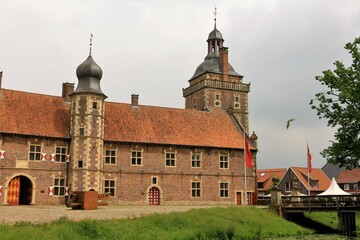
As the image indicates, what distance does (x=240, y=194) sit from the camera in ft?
120

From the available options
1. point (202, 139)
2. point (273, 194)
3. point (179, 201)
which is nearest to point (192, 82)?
point (202, 139)

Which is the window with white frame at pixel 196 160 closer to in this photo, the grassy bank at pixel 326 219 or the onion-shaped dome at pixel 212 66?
the grassy bank at pixel 326 219

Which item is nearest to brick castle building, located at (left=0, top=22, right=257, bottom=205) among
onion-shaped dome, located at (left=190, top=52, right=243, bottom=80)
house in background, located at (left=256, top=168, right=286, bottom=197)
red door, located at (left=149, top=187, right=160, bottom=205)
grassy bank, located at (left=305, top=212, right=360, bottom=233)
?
red door, located at (left=149, top=187, right=160, bottom=205)

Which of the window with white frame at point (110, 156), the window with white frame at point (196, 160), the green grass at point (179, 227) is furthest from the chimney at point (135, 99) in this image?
the green grass at point (179, 227)

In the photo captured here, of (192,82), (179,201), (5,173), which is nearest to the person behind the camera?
(5,173)

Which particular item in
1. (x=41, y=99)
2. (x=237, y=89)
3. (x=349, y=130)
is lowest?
(x=349, y=130)

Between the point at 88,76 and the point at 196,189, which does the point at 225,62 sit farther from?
the point at 88,76

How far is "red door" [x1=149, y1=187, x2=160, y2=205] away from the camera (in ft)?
109

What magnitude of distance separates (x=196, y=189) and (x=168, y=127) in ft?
18.2

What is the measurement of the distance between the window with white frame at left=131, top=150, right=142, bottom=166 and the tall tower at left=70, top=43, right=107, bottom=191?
105 inches

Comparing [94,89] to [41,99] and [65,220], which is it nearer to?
[41,99]

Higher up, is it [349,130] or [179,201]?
[349,130]

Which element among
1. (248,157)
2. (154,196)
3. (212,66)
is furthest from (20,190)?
(212,66)

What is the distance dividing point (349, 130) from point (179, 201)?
15067 millimetres
